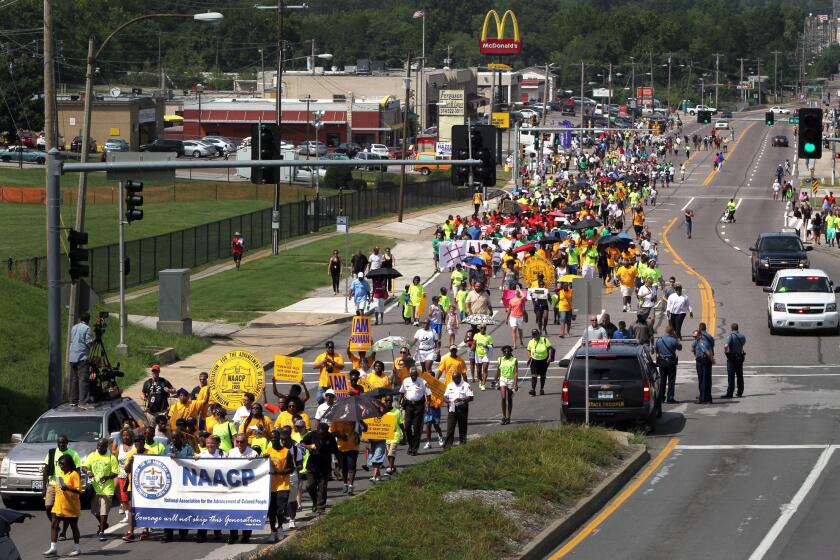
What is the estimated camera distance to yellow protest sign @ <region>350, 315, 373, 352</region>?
34406 mm

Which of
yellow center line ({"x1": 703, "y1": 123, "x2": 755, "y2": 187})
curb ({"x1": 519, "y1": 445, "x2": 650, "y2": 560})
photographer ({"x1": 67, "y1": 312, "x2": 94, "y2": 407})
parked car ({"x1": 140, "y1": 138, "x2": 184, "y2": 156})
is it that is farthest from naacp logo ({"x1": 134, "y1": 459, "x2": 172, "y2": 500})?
yellow center line ({"x1": 703, "y1": 123, "x2": 755, "y2": 187})

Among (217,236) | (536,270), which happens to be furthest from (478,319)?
(217,236)

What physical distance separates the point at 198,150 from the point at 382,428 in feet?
308

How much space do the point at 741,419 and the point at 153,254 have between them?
36.0 meters

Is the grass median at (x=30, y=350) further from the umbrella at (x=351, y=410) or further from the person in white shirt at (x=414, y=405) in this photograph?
the umbrella at (x=351, y=410)

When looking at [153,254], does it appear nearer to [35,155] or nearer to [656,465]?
[656,465]

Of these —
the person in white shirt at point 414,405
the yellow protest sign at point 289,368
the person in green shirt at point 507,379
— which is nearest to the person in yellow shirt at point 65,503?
the person in white shirt at point 414,405

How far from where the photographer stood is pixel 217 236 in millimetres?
65812

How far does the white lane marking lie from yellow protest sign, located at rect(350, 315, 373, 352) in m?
12.2

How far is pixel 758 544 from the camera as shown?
19.2 m

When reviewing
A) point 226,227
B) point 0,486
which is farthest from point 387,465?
point 226,227

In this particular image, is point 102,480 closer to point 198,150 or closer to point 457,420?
point 457,420

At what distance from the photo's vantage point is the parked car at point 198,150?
115250mm

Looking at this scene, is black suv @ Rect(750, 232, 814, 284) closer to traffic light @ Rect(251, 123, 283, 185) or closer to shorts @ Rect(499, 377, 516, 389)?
shorts @ Rect(499, 377, 516, 389)
